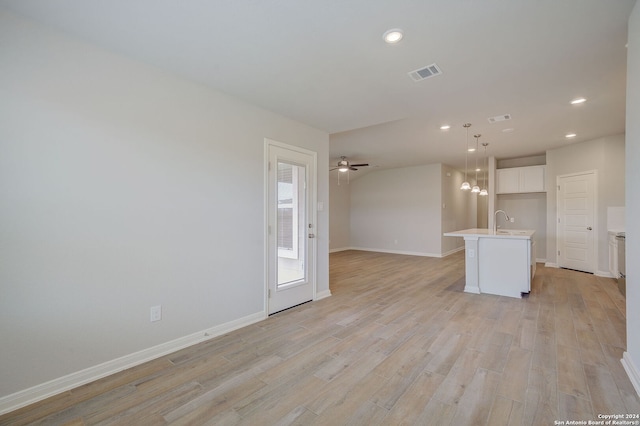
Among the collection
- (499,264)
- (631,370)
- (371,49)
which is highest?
(371,49)

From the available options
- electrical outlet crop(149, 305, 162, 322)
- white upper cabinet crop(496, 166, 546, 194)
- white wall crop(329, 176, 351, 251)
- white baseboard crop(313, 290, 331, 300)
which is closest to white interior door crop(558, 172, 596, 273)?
white upper cabinet crop(496, 166, 546, 194)

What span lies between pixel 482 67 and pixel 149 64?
9.98ft

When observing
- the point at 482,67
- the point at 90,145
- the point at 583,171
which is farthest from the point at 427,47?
the point at 583,171

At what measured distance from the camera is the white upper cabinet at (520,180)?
6.63m

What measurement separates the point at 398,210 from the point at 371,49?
23.1 ft

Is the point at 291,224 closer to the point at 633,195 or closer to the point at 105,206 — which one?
→ the point at 105,206

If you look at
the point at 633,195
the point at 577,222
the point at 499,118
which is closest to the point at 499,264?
the point at 499,118

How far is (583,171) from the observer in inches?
223

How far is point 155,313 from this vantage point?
2.45 metres

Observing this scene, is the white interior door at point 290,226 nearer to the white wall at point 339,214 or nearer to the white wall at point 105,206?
the white wall at point 105,206

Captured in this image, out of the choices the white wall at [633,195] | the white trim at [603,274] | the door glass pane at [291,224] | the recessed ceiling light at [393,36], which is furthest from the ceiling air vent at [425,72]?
the white trim at [603,274]

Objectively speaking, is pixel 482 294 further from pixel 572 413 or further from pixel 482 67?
pixel 482 67

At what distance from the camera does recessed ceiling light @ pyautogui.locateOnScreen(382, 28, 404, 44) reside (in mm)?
2016

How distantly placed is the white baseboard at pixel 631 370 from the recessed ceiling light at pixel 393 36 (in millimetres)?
2930
